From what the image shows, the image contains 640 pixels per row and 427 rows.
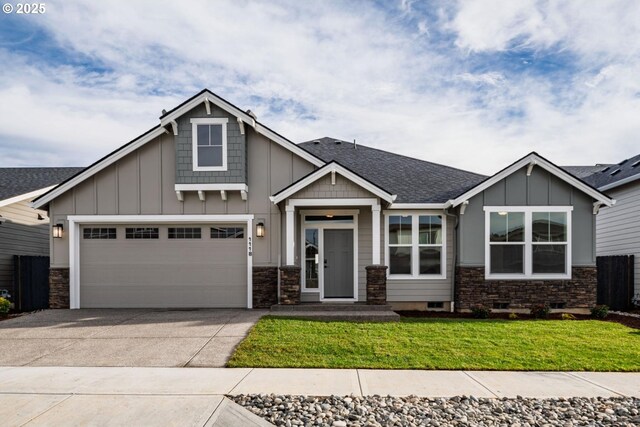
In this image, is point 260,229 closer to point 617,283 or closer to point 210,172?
point 210,172

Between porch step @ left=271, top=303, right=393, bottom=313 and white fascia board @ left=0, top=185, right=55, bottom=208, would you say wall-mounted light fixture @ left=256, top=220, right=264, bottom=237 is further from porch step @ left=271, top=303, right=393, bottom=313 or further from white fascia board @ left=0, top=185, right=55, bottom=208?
white fascia board @ left=0, top=185, right=55, bottom=208

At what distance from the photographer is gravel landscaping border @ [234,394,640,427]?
424 centimetres

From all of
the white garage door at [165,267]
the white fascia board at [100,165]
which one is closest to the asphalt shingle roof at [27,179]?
the white fascia board at [100,165]

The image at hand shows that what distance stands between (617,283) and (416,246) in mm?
6278

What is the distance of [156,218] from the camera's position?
11320mm

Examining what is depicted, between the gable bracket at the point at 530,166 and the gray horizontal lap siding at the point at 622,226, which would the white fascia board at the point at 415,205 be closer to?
the gable bracket at the point at 530,166

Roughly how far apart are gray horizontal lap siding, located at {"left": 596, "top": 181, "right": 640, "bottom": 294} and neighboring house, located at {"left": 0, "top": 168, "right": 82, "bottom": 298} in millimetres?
19096

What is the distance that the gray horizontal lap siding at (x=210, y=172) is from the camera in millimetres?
10953

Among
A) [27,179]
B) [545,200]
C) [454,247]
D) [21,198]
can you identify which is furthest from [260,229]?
[27,179]

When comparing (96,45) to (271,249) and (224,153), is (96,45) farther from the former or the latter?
(271,249)

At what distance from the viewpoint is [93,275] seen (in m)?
11.4

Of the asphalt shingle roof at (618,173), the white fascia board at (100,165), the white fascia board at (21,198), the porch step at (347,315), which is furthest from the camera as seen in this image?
the asphalt shingle roof at (618,173)

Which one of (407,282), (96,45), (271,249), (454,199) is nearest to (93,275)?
(271,249)

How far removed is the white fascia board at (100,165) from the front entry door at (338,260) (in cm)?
546
